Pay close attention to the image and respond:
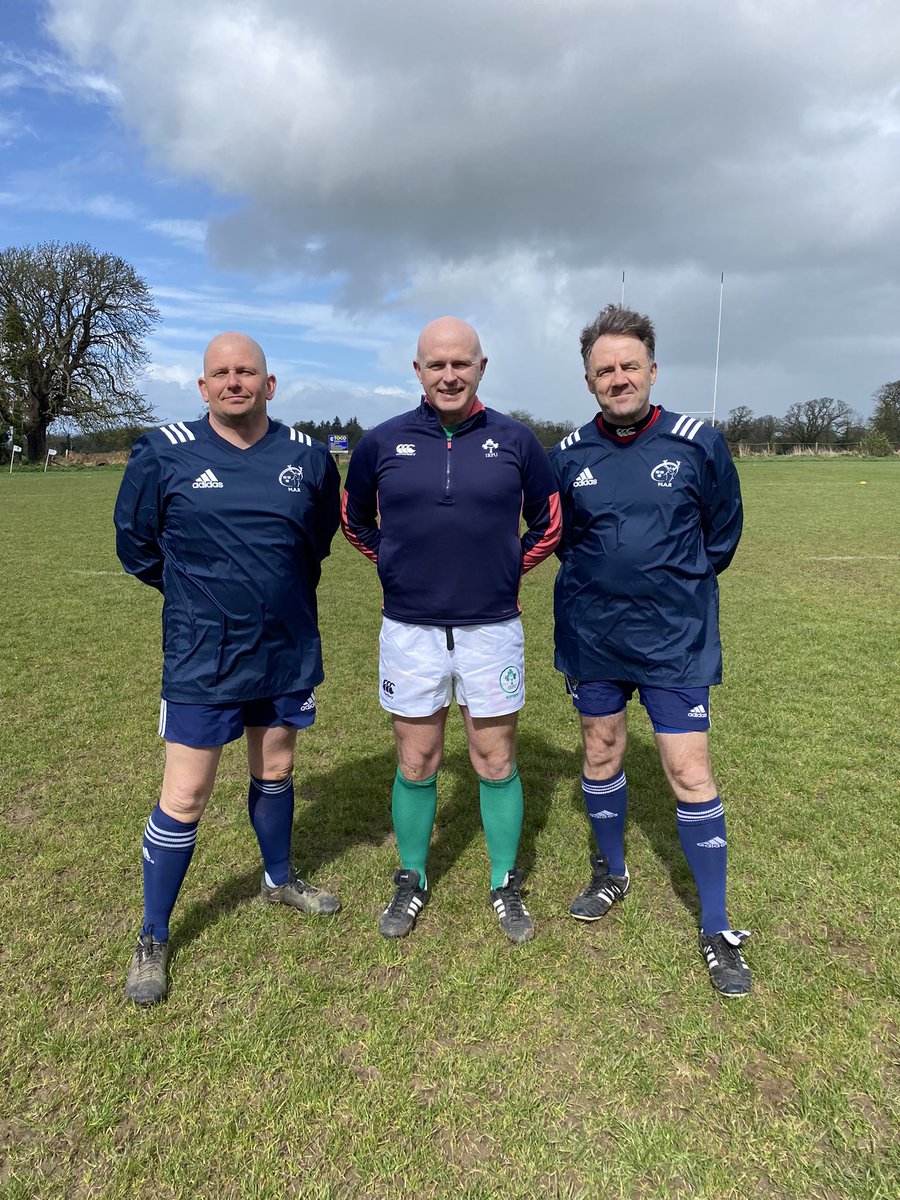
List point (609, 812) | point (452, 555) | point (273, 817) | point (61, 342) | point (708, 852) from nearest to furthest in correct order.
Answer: point (452, 555) → point (708, 852) → point (273, 817) → point (609, 812) → point (61, 342)

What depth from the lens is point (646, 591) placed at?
9.21 ft

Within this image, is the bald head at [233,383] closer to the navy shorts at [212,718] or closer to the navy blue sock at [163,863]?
the navy shorts at [212,718]

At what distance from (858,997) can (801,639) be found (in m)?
5.49

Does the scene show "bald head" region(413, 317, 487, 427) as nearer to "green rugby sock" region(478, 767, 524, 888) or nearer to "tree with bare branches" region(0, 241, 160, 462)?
"green rugby sock" region(478, 767, 524, 888)

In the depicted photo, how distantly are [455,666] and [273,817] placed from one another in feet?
3.34

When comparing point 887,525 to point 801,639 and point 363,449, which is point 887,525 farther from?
point 363,449

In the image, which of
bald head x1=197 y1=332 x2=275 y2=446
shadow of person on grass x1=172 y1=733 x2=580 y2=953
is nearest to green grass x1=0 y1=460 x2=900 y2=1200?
shadow of person on grass x1=172 y1=733 x2=580 y2=953

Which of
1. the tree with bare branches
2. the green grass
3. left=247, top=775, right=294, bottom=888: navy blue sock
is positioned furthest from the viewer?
the tree with bare branches

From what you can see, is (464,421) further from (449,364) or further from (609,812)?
(609,812)

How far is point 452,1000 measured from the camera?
8.74 feet

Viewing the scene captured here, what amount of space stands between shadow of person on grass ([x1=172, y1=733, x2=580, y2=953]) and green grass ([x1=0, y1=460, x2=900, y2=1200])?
0.7 inches

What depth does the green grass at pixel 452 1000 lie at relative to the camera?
6.76 ft

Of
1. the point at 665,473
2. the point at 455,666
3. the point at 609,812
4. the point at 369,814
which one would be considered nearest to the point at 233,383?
the point at 455,666

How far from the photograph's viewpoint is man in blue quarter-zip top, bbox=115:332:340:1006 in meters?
2.65
